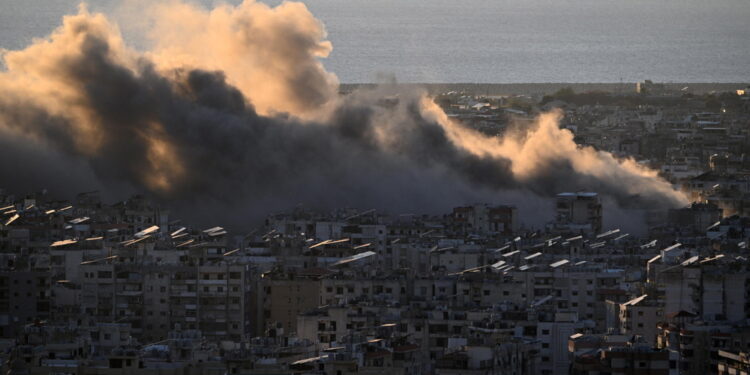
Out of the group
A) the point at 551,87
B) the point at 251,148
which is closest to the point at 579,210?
the point at 251,148

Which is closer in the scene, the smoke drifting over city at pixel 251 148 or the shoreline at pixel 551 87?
the smoke drifting over city at pixel 251 148

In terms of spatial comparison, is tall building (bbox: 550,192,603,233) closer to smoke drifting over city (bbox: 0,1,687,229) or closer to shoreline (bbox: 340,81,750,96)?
smoke drifting over city (bbox: 0,1,687,229)

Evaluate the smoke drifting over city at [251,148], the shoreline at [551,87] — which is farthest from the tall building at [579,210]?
the shoreline at [551,87]

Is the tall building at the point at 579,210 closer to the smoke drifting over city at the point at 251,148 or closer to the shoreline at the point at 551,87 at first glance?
the smoke drifting over city at the point at 251,148

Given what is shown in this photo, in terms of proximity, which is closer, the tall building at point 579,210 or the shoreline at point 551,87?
the tall building at point 579,210

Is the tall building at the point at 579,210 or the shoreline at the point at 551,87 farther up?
the shoreline at the point at 551,87

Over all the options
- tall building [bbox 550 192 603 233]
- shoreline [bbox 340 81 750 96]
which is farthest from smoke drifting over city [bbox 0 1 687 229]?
shoreline [bbox 340 81 750 96]

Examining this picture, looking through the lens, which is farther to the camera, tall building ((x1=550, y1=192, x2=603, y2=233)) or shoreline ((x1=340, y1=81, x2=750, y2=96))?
shoreline ((x1=340, y1=81, x2=750, y2=96))

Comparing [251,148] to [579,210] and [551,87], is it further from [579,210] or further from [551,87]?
[551,87]

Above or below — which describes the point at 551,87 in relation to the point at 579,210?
above

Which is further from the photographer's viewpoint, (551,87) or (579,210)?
(551,87)

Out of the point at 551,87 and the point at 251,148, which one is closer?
the point at 251,148

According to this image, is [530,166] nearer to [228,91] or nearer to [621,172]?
[621,172]

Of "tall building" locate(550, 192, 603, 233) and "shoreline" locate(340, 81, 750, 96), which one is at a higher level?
"shoreline" locate(340, 81, 750, 96)
